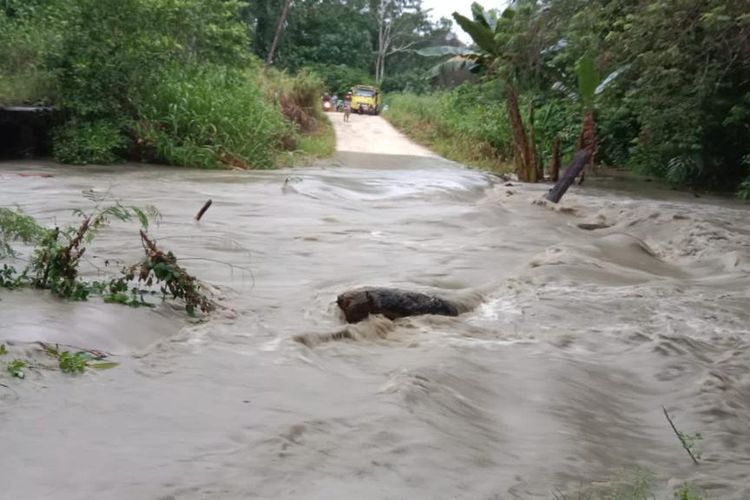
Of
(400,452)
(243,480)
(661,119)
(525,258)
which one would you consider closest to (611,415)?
(400,452)

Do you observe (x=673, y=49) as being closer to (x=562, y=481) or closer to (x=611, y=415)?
(x=611, y=415)

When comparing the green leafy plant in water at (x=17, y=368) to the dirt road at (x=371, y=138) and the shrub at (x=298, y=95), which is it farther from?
the dirt road at (x=371, y=138)

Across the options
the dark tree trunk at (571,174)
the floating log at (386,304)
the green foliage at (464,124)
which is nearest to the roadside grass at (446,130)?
the green foliage at (464,124)

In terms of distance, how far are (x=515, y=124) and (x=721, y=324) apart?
430 inches

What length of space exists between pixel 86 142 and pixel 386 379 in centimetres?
1190

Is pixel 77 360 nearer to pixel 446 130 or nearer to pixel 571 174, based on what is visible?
pixel 571 174

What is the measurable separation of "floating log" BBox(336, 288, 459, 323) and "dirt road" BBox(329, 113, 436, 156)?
20.4m

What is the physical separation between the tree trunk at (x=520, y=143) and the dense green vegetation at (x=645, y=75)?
0.09ft

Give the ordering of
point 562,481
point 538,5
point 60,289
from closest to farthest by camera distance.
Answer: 1. point 562,481
2. point 60,289
3. point 538,5

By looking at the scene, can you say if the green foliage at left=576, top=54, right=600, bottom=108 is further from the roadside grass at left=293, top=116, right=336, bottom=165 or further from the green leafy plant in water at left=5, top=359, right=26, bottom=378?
the green leafy plant in water at left=5, top=359, right=26, bottom=378

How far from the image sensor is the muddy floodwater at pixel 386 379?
8.26 feet

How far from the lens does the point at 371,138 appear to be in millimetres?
29969

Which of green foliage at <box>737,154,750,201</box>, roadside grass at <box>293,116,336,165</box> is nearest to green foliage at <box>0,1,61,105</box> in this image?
roadside grass at <box>293,116,336,165</box>

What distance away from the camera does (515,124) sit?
15.5m
